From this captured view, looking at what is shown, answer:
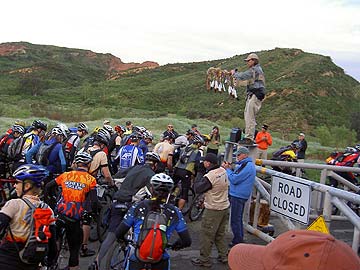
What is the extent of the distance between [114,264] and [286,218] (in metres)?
2.80

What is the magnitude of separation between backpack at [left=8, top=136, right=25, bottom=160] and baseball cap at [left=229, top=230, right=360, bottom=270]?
8858 mm

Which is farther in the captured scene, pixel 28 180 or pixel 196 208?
pixel 196 208

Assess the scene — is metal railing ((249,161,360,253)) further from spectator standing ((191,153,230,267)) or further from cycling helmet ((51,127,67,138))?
cycling helmet ((51,127,67,138))

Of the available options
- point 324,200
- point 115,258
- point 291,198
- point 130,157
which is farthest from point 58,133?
point 324,200

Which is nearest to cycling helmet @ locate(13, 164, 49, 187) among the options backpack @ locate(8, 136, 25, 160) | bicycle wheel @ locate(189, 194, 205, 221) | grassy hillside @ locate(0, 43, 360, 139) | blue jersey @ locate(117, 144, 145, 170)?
blue jersey @ locate(117, 144, 145, 170)

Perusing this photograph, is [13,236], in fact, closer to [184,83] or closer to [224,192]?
[224,192]

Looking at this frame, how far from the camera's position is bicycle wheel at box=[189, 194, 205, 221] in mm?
10070

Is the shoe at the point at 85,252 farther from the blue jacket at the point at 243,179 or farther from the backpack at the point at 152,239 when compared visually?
the backpack at the point at 152,239

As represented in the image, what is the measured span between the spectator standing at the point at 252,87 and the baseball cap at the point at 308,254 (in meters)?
6.78

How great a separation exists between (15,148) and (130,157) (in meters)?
2.97

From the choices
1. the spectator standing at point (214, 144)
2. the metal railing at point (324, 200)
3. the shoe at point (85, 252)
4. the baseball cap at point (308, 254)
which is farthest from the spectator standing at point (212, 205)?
the spectator standing at point (214, 144)

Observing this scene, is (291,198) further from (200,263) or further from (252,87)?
(252,87)

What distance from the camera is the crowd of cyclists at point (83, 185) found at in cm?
459

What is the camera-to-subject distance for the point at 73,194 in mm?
6098
